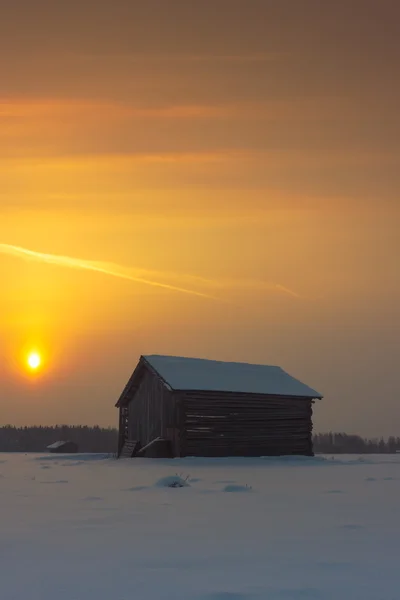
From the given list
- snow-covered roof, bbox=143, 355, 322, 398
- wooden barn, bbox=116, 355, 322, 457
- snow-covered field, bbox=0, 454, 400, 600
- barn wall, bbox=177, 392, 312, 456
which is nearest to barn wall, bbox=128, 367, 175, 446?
wooden barn, bbox=116, 355, 322, 457

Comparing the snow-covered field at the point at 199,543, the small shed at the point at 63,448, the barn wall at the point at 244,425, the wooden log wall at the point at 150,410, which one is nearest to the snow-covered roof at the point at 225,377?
the barn wall at the point at 244,425

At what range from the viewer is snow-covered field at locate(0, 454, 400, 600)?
6754 mm

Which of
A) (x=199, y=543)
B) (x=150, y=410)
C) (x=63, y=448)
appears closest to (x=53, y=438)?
(x=63, y=448)

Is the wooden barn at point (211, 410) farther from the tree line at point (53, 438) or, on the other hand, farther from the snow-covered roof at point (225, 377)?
the tree line at point (53, 438)

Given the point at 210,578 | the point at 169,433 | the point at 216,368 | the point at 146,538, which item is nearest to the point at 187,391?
the point at 169,433

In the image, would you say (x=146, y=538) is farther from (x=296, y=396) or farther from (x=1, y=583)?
(x=296, y=396)

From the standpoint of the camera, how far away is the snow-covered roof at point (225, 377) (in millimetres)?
35250

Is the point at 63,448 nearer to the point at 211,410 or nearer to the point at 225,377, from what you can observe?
Result: the point at 225,377

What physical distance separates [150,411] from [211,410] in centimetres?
373

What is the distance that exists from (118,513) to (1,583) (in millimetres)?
5504

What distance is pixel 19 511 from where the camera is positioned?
12750 mm

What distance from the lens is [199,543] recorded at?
9258 mm

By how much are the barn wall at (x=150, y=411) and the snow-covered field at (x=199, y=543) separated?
17.6 metres

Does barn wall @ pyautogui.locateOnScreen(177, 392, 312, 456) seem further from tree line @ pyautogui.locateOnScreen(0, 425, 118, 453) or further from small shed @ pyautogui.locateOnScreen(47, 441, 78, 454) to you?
Result: tree line @ pyautogui.locateOnScreen(0, 425, 118, 453)
